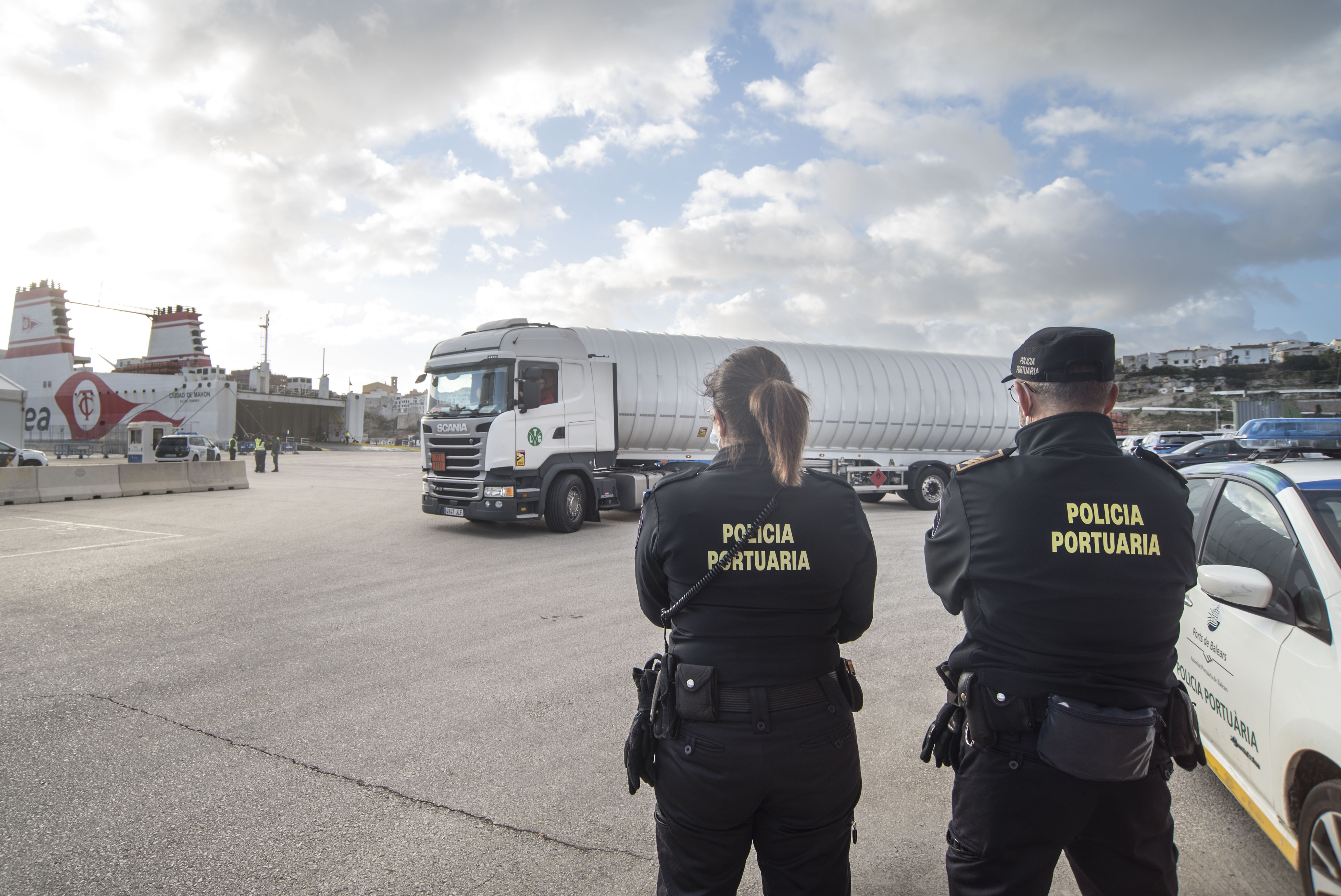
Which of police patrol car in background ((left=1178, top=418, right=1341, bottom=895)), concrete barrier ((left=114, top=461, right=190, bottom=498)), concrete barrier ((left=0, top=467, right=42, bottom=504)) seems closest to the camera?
police patrol car in background ((left=1178, top=418, right=1341, bottom=895))

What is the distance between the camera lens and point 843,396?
15.6m

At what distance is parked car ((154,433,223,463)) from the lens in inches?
1185

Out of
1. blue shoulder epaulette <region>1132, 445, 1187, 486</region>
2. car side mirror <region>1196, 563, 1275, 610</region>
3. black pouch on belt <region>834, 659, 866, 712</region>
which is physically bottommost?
black pouch on belt <region>834, 659, 866, 712</region>

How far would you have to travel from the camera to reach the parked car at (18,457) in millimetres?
21812

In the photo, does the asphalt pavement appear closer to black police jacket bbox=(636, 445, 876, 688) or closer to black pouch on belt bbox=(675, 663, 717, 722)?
black pouch on belt bbox=(675, 663, 717, 722)

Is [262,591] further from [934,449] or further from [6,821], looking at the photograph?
[934,449]

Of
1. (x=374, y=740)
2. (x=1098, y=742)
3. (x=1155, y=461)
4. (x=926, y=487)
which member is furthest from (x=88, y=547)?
(x=926, y=487)

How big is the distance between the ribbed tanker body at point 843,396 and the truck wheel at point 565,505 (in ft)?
6.25

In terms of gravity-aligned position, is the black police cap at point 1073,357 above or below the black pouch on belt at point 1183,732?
above

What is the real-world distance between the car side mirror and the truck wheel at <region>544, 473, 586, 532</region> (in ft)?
33.4

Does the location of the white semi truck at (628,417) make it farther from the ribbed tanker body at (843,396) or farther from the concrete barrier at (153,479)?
the concrete barrier at (153,479)

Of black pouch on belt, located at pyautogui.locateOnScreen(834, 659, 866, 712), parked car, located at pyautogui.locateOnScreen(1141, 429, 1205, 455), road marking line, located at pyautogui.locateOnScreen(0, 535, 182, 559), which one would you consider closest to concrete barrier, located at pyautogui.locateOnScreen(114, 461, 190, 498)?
road marking line, located at pyautogui.locateOnScreen(0, 535, 182, 559)

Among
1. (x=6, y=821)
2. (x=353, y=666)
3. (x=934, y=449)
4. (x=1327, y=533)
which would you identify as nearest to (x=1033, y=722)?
(x=1327, y=533)

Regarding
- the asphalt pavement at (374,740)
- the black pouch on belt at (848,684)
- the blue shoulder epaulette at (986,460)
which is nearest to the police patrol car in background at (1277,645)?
the asphalt pavement at (374,740)
